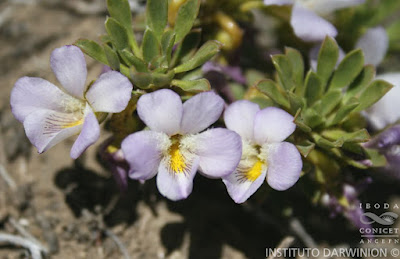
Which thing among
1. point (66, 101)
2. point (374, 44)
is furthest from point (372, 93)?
point (66, 101)

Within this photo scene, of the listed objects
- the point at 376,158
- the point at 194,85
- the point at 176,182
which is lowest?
the point at 376,158

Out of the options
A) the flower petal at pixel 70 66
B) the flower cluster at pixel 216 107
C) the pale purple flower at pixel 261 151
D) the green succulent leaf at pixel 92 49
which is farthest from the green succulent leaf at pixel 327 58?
the flower petal at pixel 70 66

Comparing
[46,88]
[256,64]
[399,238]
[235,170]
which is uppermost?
[46,88]

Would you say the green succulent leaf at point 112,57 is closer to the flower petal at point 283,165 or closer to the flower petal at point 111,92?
the flower petal at point 111,92

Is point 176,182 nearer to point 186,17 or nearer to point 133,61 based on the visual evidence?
point 133,61

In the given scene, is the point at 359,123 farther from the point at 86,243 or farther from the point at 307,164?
the point at 86,243

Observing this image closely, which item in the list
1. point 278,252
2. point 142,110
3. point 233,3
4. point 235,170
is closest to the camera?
point 142,110

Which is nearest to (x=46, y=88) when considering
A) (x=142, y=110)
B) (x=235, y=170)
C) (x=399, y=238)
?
(x=142, y=110)

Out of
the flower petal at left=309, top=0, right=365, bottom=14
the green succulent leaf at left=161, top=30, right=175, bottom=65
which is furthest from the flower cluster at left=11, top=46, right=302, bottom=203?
the flower petal at left=309, top=0, right=365, bottom=14
